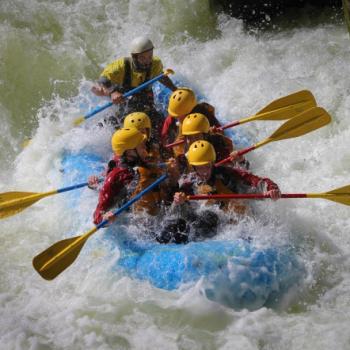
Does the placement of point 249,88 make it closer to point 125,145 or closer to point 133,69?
point 133,69

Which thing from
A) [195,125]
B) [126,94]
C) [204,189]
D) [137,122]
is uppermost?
[126,94]

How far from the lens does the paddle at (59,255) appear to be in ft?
12.4

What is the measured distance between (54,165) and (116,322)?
6.44 feet

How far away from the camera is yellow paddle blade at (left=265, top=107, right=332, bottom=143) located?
4.51m

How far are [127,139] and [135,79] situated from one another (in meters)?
1.32

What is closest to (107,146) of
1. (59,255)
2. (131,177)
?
(131,177)

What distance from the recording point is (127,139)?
13.4ft

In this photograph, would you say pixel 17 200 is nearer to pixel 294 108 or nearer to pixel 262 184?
pixel 262 184

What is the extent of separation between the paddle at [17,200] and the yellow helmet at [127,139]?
0.48 metres

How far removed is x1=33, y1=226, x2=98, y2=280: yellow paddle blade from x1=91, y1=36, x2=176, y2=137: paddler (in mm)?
1580

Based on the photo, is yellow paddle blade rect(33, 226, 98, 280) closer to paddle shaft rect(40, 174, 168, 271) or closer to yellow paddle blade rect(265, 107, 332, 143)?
paddle shaft rect(40, 174, 168, 271)

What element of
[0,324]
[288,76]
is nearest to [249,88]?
[288,76]

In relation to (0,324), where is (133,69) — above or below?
above

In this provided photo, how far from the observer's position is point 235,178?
4176mm
